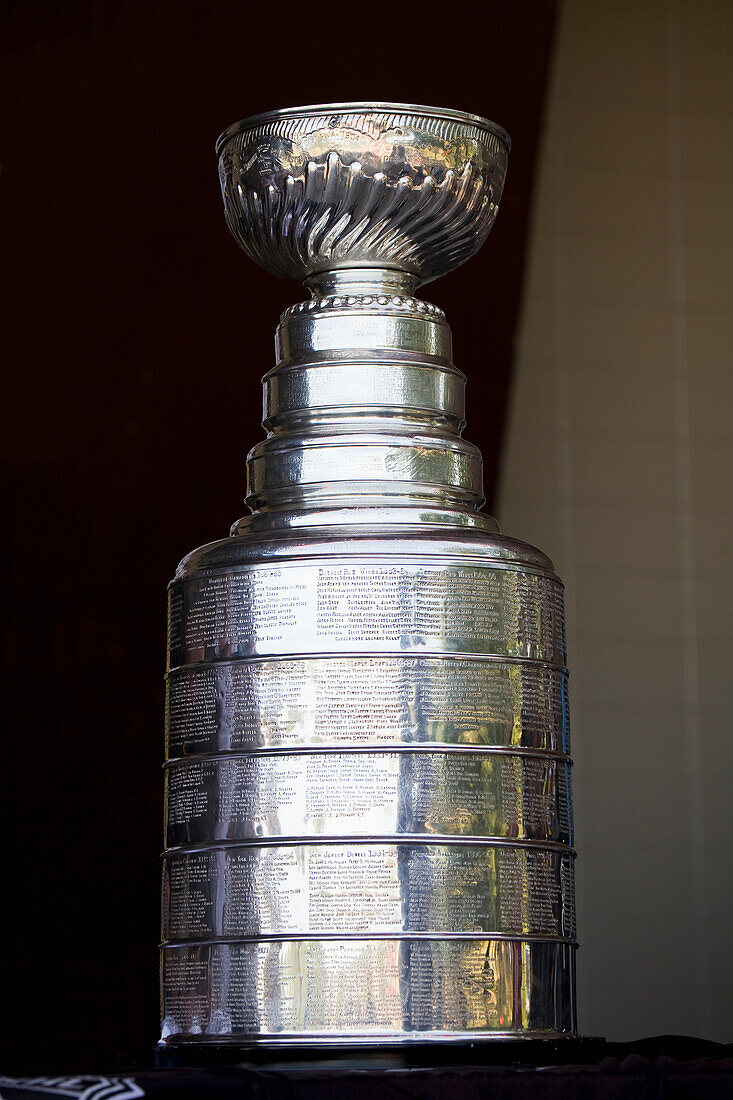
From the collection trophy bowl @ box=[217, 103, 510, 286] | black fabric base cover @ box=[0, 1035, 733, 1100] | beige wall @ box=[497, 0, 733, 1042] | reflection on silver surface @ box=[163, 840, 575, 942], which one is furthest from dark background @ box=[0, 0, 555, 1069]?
black fabric base cover @ box=[0, 1035, 733, 1100]

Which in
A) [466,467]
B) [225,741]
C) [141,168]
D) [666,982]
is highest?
[141,168]

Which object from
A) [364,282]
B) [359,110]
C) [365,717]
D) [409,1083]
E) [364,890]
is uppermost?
[359,110]

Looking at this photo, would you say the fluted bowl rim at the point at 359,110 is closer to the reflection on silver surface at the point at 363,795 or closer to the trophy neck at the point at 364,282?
the trophy neck at the point at 364,282

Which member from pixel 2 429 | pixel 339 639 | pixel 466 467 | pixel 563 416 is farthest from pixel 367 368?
pixel 563 416

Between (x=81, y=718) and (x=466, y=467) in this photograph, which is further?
(x=81, y=718)

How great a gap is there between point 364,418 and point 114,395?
1.23m

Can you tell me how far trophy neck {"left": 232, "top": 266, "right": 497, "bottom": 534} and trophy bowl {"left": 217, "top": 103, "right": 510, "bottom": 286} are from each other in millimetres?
41

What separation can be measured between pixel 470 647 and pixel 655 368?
1.87m

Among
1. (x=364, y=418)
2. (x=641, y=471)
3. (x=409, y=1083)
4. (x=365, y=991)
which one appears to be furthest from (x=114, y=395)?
(x=409, y=1083)

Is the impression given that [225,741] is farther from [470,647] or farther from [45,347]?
[45,347]

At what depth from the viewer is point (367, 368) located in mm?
1864

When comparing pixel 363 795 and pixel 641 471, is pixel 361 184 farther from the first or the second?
pixel 641 471

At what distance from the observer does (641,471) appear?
3.41 metres

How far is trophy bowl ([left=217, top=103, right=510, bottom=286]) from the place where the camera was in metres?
1.83
